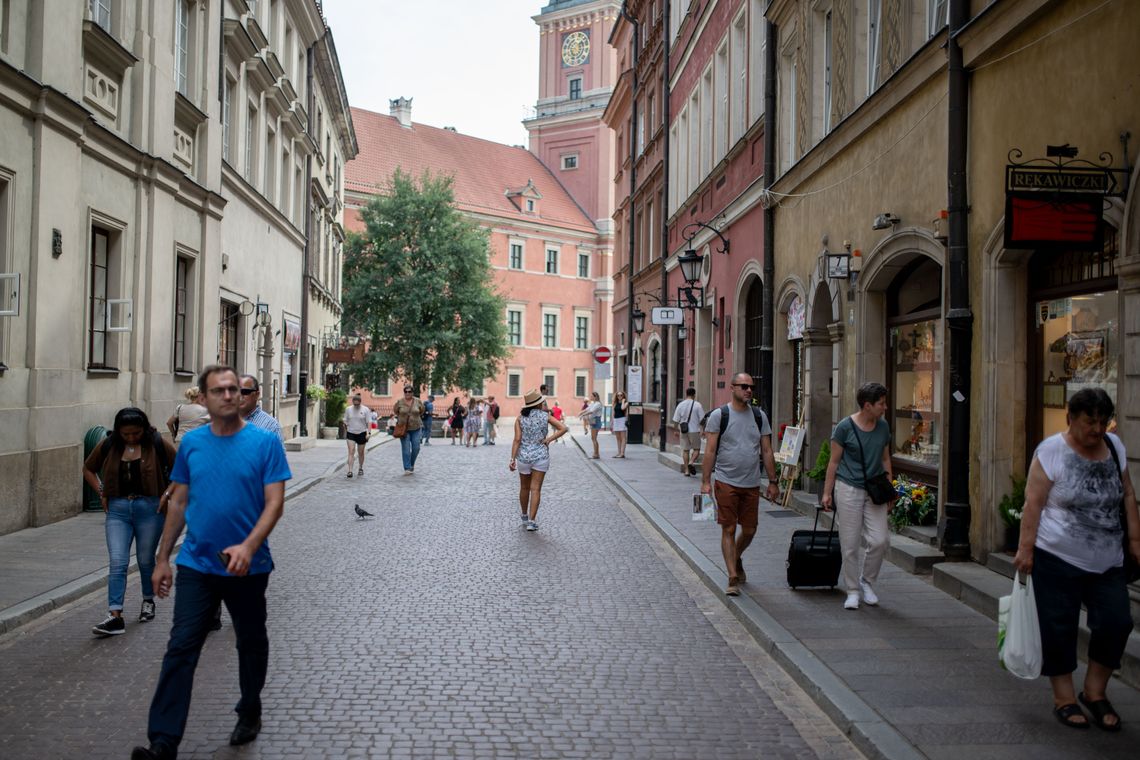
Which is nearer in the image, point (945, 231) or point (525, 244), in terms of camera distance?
point (945, 231)

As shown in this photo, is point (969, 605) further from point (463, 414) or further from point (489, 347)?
point (489, 347)

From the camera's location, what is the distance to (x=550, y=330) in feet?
230

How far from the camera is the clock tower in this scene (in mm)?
69875

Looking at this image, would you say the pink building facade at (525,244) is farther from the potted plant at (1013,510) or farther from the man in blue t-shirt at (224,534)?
the man in blue t-shirt at (224,534)

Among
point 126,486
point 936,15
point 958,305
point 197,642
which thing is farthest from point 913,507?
point 197,642

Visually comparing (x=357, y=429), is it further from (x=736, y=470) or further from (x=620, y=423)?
(x=736, y=470)

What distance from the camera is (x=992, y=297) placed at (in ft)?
31.0

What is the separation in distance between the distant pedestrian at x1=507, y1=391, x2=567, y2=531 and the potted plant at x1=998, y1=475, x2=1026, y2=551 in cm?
571

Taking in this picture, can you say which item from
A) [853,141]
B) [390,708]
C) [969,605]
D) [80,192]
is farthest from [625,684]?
[80,192]

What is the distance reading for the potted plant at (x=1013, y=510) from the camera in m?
9.04

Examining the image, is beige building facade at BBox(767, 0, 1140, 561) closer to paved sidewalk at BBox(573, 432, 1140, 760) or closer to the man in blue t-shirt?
paved sidewalk at BBox(573, 432, 1140, 760)

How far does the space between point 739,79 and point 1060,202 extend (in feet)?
45.1

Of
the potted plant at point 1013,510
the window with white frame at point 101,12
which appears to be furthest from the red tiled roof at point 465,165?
the potted plant at point 1013,510

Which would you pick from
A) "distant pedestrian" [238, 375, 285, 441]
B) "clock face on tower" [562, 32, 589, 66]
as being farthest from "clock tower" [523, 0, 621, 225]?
"distant pedestrian" [238, 375, 285, 441]
